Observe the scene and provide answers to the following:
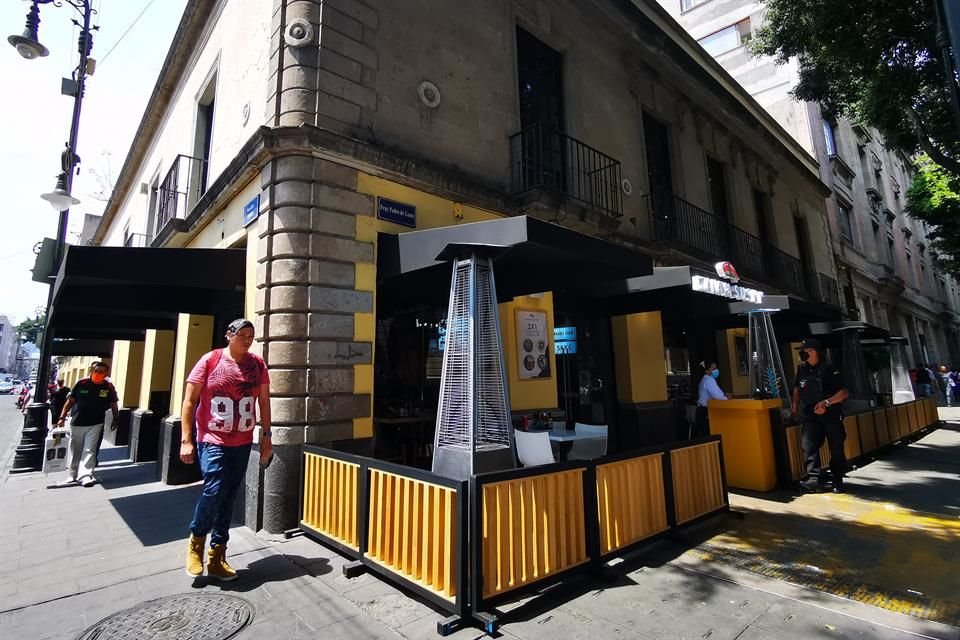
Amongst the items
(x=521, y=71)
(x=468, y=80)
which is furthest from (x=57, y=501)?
(x=521, y=71)

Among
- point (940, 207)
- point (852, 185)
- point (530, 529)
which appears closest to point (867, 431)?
point (530, 529)

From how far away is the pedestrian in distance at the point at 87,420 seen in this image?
7883mm

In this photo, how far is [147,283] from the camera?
6566 millimetres

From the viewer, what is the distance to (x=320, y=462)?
487cm

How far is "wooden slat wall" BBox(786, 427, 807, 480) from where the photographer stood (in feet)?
23.2

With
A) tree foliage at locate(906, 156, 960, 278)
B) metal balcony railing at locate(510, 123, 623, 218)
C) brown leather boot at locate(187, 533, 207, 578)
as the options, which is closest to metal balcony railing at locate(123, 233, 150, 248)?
metal balcony railing at locate(510, 123, 623, 218)

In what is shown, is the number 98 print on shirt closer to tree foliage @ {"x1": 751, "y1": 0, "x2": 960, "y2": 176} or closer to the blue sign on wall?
the blue sign on wall

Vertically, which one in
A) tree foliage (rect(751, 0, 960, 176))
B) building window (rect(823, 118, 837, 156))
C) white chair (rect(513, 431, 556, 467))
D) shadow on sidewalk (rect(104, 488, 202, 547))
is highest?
building window (rect(823, 118, 837, 156))

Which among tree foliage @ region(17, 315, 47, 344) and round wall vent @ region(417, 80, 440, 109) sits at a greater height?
tree foliage @ region(17, 315, 47, 344)

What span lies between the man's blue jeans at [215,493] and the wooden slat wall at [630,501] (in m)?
3.25

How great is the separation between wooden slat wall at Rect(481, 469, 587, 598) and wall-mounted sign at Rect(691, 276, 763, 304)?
12.9ft

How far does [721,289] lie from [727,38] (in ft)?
79.1

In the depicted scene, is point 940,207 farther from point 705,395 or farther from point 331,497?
point 331,497

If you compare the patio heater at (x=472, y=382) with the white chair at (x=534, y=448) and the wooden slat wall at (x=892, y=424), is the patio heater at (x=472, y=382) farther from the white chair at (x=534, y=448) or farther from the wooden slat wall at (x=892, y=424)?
the wooden slat wall at (x=892, y=424)
